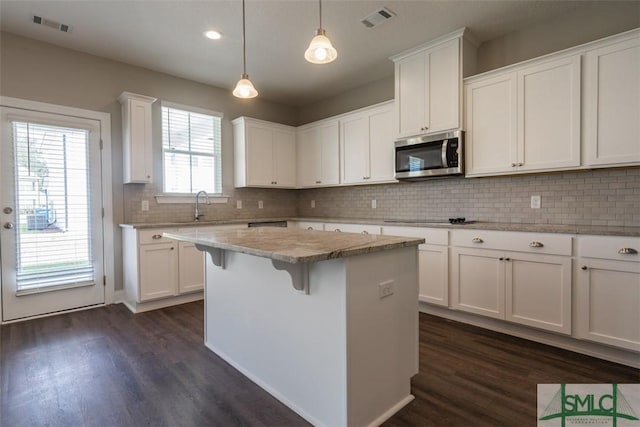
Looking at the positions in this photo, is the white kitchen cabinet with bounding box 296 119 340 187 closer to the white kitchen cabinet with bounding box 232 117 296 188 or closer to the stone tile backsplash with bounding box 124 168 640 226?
the white kitchen cabinet with bounding box 232 117 296 188

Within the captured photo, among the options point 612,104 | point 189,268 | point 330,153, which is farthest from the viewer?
point 330,153

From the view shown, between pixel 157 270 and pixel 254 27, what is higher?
pixel 254 27

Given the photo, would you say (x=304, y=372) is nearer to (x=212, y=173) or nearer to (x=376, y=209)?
(x=376, y=209)

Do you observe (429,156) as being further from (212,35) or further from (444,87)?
(212,35)

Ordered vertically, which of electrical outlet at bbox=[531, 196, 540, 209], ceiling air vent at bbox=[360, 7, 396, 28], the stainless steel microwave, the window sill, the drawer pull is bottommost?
the drawer pull

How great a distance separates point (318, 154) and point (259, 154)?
0.85m

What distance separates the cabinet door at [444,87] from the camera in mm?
3197

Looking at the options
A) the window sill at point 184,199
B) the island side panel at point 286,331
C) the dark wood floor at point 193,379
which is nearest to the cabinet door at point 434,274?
the dark wood floor at point 193,379

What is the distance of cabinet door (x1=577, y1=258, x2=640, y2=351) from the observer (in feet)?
7.22

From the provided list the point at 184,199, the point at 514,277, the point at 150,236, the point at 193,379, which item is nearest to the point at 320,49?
the point at 193,379

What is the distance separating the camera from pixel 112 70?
3742 millimetres

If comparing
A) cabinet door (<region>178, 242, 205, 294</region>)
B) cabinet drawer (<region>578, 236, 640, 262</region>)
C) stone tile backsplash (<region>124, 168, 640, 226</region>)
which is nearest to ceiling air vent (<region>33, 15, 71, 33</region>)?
stone tile backsplash (<region>124, 168, 640, 226</region>)

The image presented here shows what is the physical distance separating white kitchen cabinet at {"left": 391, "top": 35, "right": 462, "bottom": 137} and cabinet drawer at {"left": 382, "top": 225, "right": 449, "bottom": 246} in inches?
40.0

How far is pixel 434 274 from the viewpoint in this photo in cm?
322
